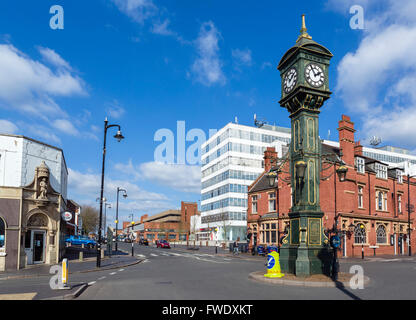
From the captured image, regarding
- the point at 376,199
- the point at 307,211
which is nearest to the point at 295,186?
the point at 307,211

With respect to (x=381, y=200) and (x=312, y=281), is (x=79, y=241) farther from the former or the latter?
(x=312, y=281)

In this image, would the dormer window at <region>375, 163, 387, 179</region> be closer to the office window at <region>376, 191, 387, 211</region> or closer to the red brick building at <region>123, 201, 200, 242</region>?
the office window at <region>376, 191, 387, 211</region>

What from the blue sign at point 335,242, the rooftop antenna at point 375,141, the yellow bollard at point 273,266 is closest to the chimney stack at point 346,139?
the blue sign at point 335,242

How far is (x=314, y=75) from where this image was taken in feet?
58.1

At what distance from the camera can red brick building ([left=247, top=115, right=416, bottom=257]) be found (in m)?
36.2

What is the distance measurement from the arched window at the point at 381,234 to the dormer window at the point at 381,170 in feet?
18.8

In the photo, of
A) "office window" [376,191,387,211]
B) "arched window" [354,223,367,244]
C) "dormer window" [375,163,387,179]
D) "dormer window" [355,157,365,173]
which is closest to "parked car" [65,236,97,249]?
"arched window" [354,223,367,244]

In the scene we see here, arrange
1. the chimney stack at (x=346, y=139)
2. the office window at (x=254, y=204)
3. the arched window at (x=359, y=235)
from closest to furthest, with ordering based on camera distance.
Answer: the arched window at (x=359, y=235), the chimney stack at (x=346, y=139), the office window at (x=254, y=204)

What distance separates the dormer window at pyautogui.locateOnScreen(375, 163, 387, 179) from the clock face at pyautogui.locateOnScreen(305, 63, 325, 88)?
27471mm

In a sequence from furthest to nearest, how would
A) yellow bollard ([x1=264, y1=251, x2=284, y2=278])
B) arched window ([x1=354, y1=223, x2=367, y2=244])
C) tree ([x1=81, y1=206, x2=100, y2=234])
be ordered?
tree ([x1=81, y1=206, x2=100, y2=234]), arched window ([x1=354, y1=223, x2=367, y2=244]), yellow bollard ([x1=264, y1=251, x2=284, y2=278])

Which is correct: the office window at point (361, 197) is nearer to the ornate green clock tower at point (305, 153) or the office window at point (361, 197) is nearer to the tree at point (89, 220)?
the ornate green clock tower at point (305, 153)

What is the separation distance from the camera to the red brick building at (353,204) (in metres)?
36.2

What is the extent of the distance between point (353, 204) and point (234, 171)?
41.3 metres

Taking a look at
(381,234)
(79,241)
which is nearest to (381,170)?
(381,234)
